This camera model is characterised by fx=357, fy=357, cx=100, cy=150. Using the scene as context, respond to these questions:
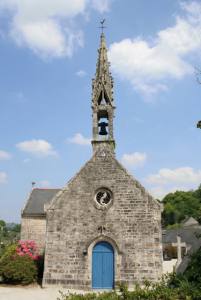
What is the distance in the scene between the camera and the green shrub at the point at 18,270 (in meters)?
17.7

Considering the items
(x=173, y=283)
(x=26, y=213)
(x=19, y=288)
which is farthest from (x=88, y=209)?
(x=26, y=213)

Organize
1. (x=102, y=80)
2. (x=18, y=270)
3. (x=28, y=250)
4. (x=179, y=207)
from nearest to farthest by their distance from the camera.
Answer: (x=18, y=270)
(x=102, y=80)
(x=28, y=250)
(x=179, y=207)

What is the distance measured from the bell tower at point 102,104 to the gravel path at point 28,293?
7340mm

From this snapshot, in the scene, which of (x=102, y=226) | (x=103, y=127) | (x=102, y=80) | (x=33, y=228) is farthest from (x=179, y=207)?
(x=102, y=226)

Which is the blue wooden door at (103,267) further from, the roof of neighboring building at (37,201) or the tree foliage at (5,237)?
the tree foliage at (5,237)

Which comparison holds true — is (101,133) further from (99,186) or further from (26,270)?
(26,270)

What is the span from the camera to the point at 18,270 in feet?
58.5

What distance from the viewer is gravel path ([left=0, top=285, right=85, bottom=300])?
1459 cm

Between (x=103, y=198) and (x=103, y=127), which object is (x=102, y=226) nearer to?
(x=103, y=198)

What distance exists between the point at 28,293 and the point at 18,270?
227 centimetres

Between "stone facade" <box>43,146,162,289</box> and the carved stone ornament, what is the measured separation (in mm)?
178

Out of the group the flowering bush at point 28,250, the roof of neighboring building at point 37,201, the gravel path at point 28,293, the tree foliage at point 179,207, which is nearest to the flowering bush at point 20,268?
the flowering bush at point 28,250

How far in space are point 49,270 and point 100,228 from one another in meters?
3.20

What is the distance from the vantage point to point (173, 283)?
402 inches
